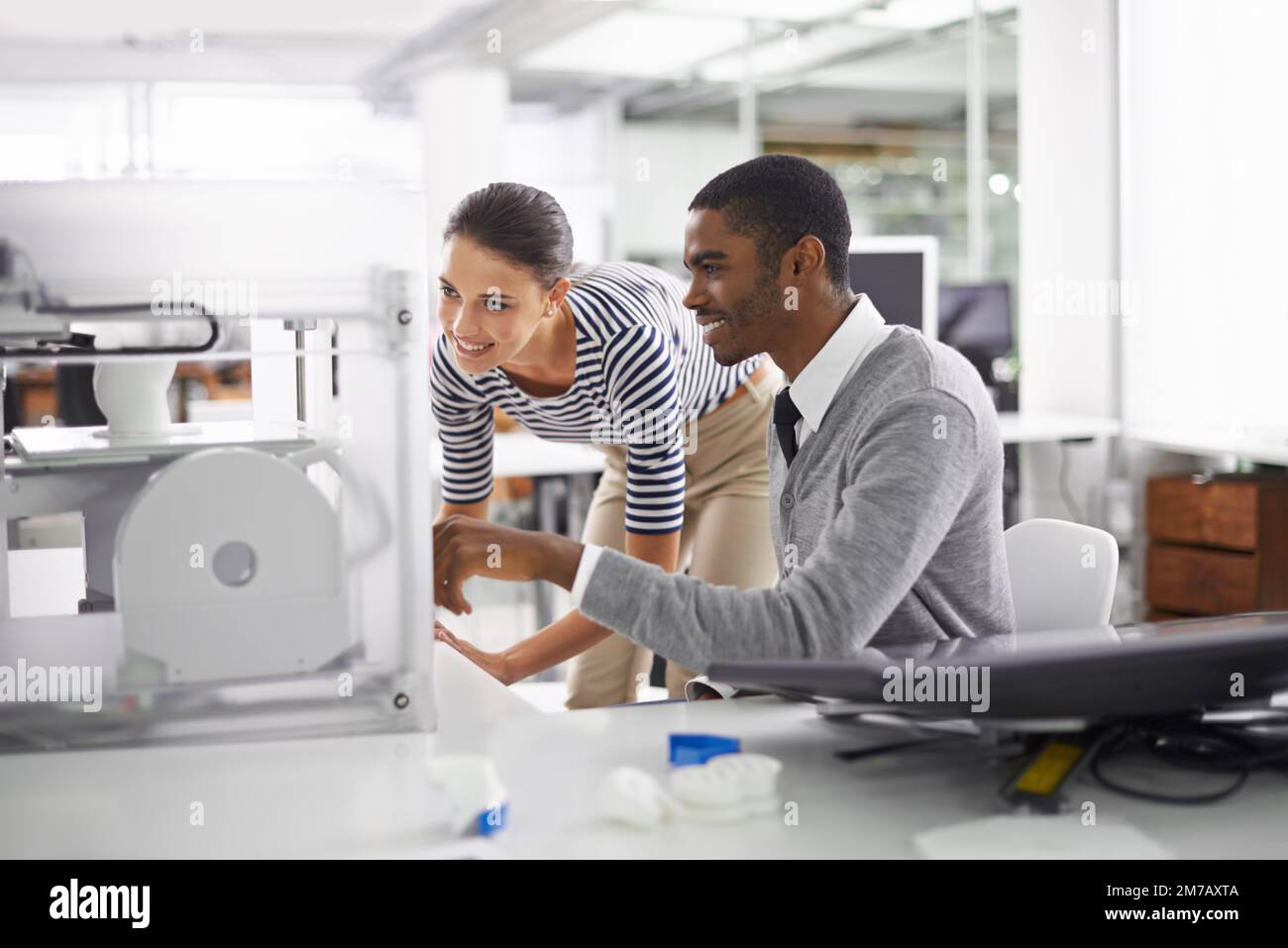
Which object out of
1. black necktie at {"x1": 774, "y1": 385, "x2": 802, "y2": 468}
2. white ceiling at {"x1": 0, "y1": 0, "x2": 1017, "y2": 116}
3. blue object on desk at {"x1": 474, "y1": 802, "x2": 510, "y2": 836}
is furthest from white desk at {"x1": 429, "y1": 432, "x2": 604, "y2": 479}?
white ceiling at {"x1": 0, "y1": 0, "x2": 1017, "y2": 116}

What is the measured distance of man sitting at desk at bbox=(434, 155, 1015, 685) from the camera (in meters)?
1.08

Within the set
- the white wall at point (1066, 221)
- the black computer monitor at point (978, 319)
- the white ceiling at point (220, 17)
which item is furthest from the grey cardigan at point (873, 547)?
the white ceiling at point (220, 17)

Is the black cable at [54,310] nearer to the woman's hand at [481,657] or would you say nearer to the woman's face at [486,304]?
the woman's hand at [481,657]

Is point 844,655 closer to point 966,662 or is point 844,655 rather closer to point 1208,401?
point 966,662

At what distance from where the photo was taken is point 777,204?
131 centimetres

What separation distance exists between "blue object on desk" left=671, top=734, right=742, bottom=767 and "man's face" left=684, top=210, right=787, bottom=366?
52 centimetres

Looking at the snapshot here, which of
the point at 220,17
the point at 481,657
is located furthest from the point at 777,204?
the point at 220,17

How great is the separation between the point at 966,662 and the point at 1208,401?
3.78 meters

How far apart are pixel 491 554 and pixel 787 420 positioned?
16.0 inches

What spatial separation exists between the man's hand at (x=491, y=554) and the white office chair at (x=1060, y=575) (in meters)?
0.58

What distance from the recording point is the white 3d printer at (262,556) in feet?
3.14

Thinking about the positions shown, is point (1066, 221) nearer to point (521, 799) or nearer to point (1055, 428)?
point (1055, 428)

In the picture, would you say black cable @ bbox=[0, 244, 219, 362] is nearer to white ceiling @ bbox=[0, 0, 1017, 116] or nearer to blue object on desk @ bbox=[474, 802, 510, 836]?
blue object on desk @ bbox=[474, 802, 510, 836]
